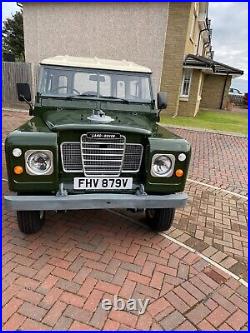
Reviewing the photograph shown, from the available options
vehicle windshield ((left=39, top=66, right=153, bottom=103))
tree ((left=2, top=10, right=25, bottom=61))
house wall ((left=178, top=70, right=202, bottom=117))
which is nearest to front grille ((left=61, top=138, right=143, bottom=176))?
vehicle windshield ((left=39, top=66, right=153, bottom=103))

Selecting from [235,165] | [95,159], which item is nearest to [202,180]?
[235,165]

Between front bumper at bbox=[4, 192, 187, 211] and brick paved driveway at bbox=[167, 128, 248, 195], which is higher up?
front bumper at bbox=[4, 192, 187, 211]

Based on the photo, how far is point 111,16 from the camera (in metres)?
13.7

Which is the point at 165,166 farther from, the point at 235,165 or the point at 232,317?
the point at 235,165

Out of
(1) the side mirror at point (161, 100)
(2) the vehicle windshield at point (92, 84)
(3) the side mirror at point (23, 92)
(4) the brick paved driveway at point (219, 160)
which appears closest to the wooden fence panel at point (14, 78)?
(4) the brick paved driveway at point (219, 160)

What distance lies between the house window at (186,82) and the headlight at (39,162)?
12.9 meters

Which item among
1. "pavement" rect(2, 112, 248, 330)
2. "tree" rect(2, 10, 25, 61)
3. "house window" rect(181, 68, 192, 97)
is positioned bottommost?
"pavement" rect(2, 112, 248, 330)

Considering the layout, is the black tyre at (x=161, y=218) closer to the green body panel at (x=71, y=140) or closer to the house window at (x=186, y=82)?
the green body panel at (x=71, y=140)

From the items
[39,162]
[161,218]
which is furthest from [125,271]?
[39,162]

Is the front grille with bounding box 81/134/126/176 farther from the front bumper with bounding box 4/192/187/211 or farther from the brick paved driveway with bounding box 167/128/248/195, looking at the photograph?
the brick paved driveway with bounding box 167/128/248/195

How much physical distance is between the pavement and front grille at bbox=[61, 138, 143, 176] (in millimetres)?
988

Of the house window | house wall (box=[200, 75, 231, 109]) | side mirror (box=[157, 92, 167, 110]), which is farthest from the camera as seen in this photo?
house wall (box=[200, 75, 231, 109])

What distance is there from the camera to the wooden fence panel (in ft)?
47.1

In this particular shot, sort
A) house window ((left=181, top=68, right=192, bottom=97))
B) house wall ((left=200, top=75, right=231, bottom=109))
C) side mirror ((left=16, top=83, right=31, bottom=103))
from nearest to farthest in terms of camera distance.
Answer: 1. side mirror ((left=16, top=83, right=31, bottom=103))
2. house window ((left=181, top=68, right=192, bottom=97))
3. house wall ((left=200, top=75, right=231, bottom=109))
